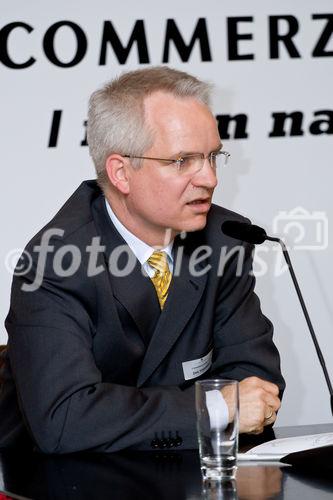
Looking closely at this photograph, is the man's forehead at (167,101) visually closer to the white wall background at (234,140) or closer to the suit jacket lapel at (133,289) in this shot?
the suit jacket lapel at (133,289)

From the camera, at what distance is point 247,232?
6.41ft

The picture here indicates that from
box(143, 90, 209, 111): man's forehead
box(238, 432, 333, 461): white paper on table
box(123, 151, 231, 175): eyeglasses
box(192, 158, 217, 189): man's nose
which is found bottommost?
box(238, 432, 333, 461): white paper on table

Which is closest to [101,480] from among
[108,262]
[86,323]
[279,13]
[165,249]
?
[86,323]

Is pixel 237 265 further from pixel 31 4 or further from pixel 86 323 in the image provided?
pixel 31 4

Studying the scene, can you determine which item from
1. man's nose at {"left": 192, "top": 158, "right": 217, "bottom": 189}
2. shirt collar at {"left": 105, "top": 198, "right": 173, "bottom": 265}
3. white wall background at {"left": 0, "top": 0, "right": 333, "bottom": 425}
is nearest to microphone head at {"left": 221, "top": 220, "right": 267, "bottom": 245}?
man's nose at {"left": 192, "top": 158, "right": 217, "bottom": 189}

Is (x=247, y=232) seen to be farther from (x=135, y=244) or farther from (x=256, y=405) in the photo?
(x=135, y=244)

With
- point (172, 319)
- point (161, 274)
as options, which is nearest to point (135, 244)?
point (161, 274)

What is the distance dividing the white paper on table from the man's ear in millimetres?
755

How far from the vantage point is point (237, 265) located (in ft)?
8.05

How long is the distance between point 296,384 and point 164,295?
134 cm

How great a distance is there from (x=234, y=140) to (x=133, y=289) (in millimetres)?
1342
